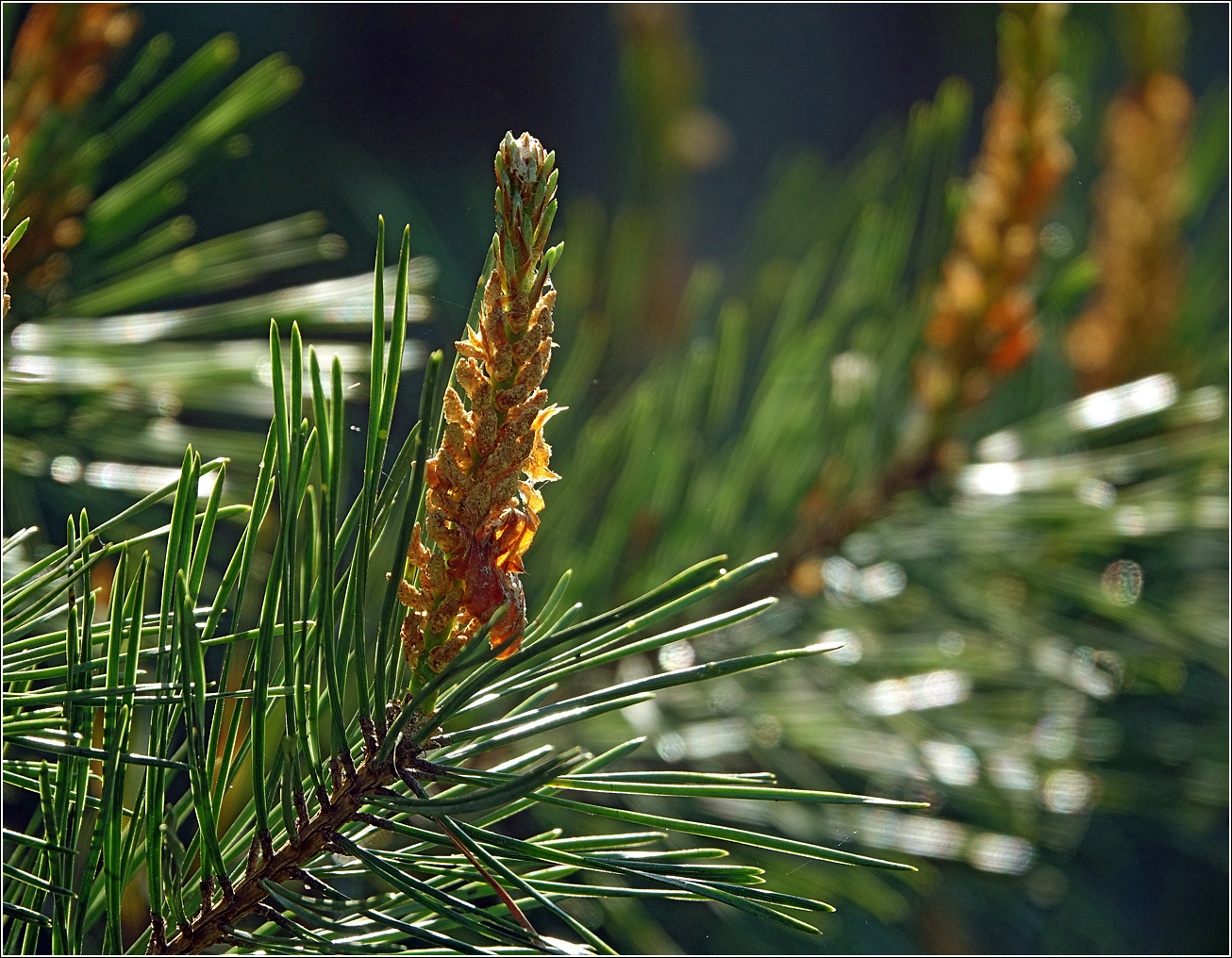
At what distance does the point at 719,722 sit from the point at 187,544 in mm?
256

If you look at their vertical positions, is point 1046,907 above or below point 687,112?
below

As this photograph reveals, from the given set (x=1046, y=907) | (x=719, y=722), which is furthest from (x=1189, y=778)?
(x=719, y=722)

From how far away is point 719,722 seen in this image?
0.35m

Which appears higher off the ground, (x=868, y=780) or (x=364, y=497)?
(x=364, y=497)

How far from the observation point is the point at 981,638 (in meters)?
0.37

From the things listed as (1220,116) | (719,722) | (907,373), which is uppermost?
(1220,116)

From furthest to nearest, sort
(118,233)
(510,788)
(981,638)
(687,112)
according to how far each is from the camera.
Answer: (687,112) < (981,638) < (118,233) < (510,788)

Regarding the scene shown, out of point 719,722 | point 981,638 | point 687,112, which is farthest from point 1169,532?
point 687,112

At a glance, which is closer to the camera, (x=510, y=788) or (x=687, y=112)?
(x=510, y=788)

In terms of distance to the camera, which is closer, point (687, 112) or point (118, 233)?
point (118, 233)

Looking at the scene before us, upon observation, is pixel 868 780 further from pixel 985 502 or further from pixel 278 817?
pixel 278 817

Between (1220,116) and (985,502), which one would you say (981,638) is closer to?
(985,502)

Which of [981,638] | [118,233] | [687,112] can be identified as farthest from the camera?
[687,112]

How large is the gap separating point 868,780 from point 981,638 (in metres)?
0.07
